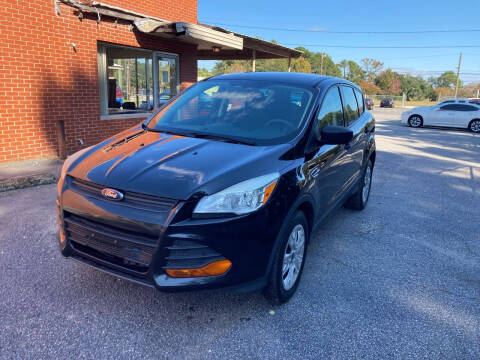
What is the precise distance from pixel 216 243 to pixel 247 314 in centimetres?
A: 85

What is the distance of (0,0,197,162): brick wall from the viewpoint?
277 inches

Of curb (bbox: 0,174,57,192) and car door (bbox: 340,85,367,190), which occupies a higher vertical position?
car door (bbox: 340,85,367,190)

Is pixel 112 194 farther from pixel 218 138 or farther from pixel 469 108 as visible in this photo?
pixel 469 108

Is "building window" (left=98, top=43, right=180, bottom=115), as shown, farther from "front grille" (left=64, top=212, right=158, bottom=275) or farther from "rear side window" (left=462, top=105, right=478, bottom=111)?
"rear side window" (left=462, top=105, right=478, bottom=111)

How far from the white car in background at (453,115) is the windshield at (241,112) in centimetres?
1976

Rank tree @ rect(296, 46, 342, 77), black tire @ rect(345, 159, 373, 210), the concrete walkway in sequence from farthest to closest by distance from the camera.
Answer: tree @ rect(296, 46, 342, 77) < the concrete walkway < black tire @ rect(345, 159, 373, 210)

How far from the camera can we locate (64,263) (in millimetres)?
3592

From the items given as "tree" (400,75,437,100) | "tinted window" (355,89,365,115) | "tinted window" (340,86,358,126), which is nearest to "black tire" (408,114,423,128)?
"tinted window" (355,89,365,115)

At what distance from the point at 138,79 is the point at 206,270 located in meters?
9.04

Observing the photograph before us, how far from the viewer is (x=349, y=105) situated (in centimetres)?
477

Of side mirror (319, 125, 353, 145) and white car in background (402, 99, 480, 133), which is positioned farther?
white car in background (402, 99, 480, 133)

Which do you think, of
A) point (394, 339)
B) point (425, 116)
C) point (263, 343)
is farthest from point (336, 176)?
point (425, 116)

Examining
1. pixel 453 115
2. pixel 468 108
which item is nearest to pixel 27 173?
pixel 453 115

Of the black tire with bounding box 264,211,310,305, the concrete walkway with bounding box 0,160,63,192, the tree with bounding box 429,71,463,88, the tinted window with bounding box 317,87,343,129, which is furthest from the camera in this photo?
the tree with bounding box 429,71,463,88
